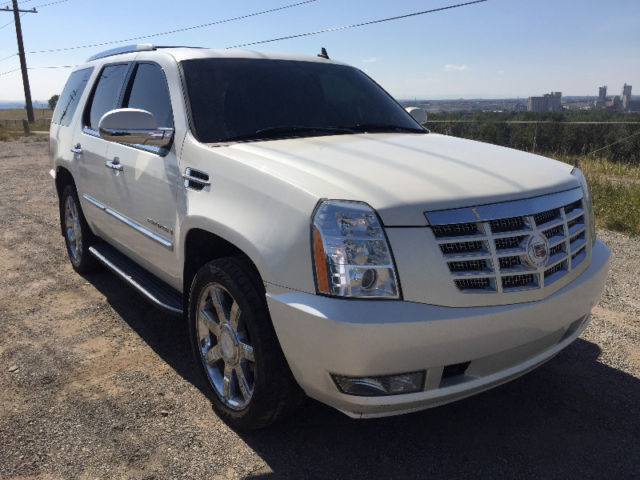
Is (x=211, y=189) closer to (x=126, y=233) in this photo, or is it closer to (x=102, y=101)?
(x=126, y=233)

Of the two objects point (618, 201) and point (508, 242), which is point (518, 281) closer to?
point (508, 242)

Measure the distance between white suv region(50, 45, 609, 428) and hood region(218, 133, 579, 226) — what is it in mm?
11

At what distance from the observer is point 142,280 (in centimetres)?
385

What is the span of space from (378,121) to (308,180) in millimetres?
1663

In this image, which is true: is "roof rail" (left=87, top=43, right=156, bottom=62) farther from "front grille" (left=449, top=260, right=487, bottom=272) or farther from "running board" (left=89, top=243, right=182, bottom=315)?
"front grille" (left=449, top=260, right=487, bottom=272)

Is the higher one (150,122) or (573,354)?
(150,122)

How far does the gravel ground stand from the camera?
8.48 ft

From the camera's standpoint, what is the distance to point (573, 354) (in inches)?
144

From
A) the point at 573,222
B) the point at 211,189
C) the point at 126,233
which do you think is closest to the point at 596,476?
the point at 573,222

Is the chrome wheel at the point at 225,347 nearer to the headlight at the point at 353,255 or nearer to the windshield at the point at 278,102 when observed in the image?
the headlight at the point at 353,255

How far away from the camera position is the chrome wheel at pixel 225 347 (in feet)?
8.96

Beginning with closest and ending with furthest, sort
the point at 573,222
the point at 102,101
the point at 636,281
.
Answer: the point at 573,222 < the point at 102,101 < the point at 636,281

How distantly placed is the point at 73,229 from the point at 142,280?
206cm

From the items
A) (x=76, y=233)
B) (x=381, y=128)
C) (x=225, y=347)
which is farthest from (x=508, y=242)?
(x=76, y=233)
